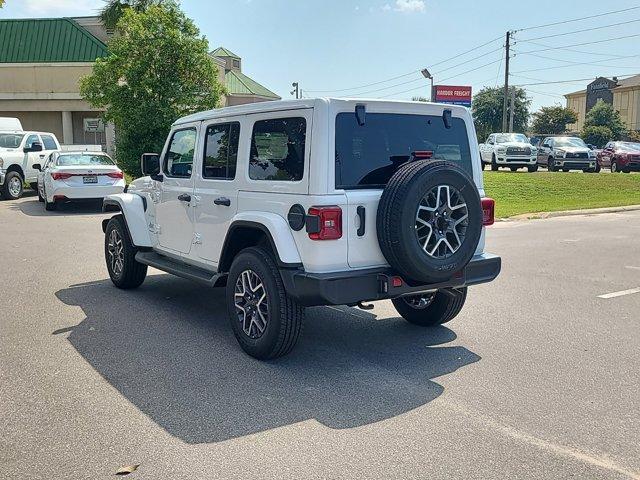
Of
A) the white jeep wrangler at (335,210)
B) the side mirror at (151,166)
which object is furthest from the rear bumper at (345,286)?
the side mirror at (151,166)

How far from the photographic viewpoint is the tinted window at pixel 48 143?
2041 centimetres

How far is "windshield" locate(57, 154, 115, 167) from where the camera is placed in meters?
16.0

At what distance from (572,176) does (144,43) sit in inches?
612

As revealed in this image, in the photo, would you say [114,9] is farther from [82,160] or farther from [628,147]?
[628,147]

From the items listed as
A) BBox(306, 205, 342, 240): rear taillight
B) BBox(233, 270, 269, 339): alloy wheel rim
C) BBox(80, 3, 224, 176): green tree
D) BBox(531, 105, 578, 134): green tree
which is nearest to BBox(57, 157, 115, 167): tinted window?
BBox(80, 3, 224, 176): green tree

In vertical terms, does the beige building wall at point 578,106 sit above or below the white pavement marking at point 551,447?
above

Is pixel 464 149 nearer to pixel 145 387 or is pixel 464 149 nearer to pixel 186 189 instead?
pixel 186 189

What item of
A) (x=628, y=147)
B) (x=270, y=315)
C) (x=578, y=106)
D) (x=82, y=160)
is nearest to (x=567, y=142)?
(x=628, y=147)

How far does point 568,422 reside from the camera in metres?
4.02

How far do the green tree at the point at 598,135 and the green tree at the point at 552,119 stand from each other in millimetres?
7945

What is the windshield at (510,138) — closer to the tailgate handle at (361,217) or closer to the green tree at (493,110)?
the tailgate handle at (361,217)

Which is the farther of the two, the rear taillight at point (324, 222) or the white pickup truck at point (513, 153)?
the white pickup truck at point (513, 153)

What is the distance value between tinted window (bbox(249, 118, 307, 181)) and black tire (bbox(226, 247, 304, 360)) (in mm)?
653

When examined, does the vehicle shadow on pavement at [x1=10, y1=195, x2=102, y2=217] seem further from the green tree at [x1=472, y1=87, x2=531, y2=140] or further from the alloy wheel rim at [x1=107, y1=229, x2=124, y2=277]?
the green tree at [x1=472, y1=87, x2=531, y2=140]
